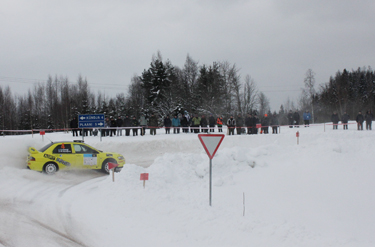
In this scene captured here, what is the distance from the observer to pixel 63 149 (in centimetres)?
1245

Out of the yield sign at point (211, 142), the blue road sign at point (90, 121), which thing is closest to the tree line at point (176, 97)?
the blue road sign at point (90, 121)

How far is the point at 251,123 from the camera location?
23.5 meters

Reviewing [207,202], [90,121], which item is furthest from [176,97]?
[207,202]

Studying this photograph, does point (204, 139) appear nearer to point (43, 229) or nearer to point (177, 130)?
point (43, 229)

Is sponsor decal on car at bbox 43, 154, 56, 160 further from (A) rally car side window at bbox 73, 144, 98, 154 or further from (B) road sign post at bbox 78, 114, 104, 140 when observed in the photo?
(B) road sign post at bbox 78, 114, 104, 140

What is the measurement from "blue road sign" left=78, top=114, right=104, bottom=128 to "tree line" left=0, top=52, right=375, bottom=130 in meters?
19.5

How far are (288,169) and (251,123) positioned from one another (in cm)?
1299

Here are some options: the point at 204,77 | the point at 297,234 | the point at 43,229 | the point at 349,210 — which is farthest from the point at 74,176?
the point at 204,77

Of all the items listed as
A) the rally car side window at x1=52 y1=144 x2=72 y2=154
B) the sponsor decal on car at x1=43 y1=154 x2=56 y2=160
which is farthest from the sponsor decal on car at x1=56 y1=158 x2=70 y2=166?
the rally car side window at x1=52 y1=144 x2=72 y2=154

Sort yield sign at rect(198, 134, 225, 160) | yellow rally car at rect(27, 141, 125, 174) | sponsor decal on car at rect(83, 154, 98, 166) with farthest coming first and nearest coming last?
sponsor decal on car at rect(83, 154, 98, 166)
yellow rally car at rect(27, 141, 125, 174)
yield sign at rect(198, 134, 225, 160)

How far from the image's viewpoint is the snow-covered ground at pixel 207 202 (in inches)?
241

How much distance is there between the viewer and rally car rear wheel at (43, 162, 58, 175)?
11922 mm

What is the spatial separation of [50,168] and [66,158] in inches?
29.8

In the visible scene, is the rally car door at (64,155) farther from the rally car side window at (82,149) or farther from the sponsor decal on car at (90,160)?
the sponsor decal on car at (90,160)
